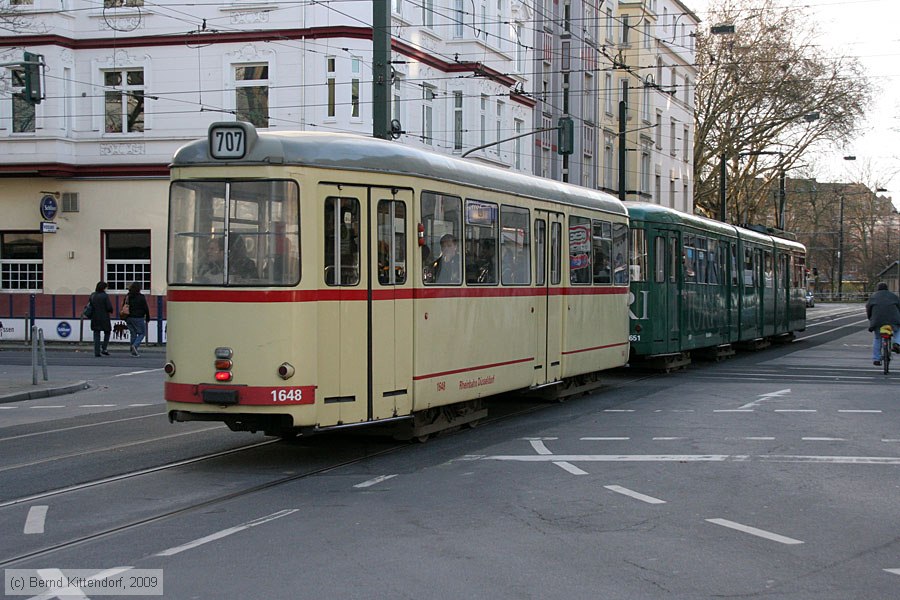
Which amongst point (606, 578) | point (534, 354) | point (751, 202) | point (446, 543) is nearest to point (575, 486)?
point (446, 543)

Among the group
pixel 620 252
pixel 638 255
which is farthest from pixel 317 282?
pixel 638 255

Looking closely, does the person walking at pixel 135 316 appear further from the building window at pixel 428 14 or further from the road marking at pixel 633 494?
the road marking at pixel 633 494

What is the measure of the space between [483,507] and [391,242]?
11.1 ft

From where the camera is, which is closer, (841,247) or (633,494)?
(633,494)

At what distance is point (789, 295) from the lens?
1340 inches

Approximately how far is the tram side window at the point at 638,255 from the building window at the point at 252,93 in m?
14.9

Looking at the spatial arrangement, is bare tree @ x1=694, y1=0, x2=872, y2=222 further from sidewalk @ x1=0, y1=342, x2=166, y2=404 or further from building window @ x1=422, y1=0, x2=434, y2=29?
sidewalk @ x1=0, y1=342, x2=166, y2=404

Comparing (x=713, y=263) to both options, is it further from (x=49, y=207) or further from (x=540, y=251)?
(x=49, y=207)

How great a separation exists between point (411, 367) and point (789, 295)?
24763mm

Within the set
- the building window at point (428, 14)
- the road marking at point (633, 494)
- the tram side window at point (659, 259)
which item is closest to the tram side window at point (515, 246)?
the road marking at point (633, 494)

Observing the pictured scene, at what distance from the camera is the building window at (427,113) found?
35.4 meters

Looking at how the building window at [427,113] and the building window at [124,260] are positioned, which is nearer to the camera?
the building window at [124,260]

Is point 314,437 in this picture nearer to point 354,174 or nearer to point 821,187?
point 354,174

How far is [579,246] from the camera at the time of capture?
53.7 feet
